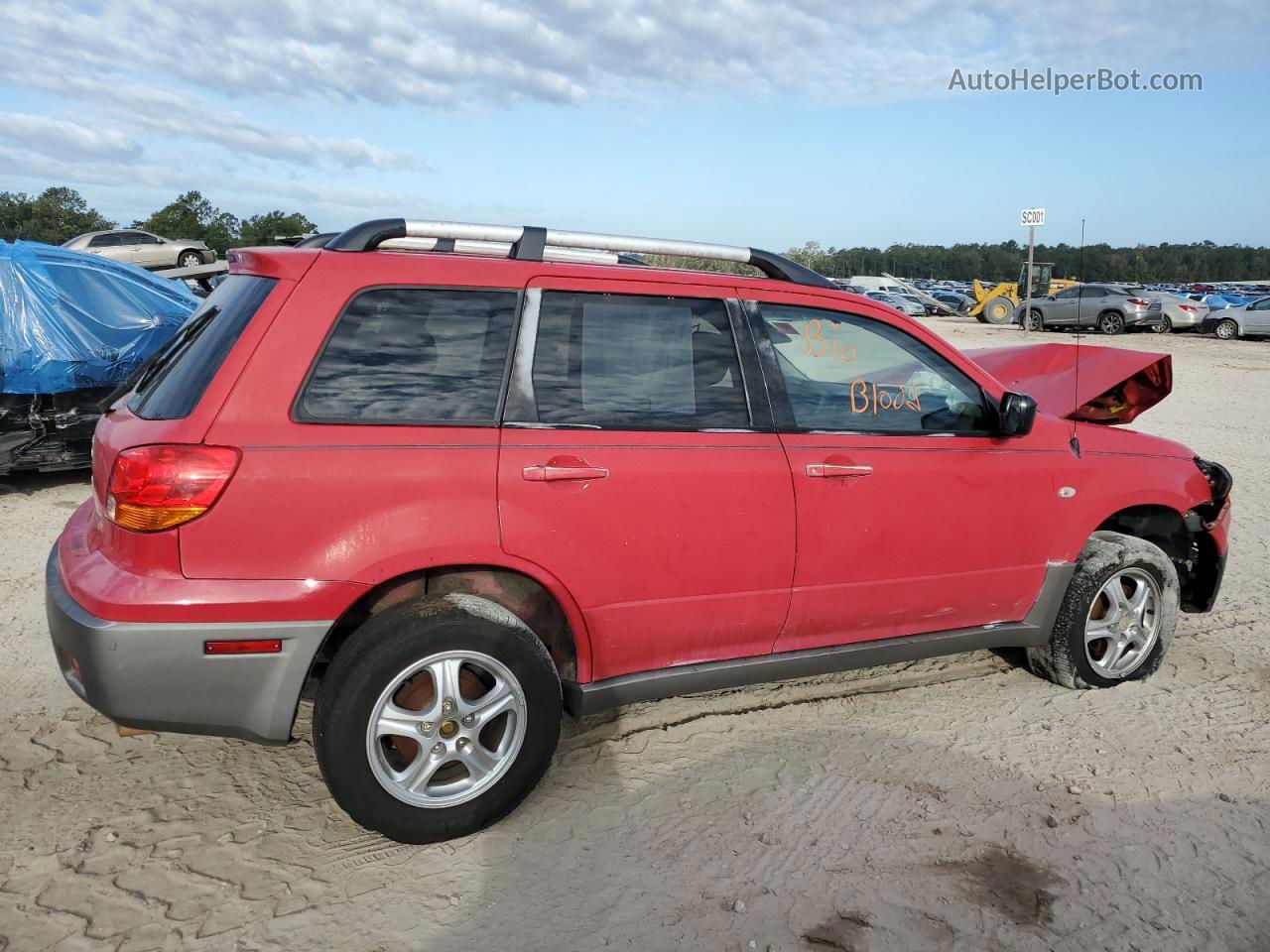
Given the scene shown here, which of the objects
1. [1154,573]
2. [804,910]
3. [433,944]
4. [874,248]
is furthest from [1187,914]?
[874,248]

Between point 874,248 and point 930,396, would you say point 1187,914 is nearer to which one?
point 930,396

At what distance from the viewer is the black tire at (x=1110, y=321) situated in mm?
28508

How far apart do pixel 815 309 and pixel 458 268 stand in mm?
1364

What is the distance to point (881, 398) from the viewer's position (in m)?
3.73

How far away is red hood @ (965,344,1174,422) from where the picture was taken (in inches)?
178

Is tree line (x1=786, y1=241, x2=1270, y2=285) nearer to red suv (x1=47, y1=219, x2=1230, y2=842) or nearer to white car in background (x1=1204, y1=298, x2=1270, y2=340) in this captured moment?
white car in background (x1=1204, y1=298, x2=1270, y2=340)

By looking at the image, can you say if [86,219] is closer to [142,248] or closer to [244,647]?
[142,248]

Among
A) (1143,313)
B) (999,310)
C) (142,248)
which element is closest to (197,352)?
(142,248)

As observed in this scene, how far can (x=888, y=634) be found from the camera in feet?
12.5

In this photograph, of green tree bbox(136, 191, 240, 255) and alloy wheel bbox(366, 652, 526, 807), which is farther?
green tree bbox(136, 191, 240, 255)

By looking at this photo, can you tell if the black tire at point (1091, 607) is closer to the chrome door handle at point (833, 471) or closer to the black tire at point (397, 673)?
the chrome door handle at point (833, 471)

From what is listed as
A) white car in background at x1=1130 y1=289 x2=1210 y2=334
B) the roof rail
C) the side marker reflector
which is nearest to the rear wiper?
the roof rail

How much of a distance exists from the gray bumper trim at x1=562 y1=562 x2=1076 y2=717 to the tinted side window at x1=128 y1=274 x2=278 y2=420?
1.51 metres

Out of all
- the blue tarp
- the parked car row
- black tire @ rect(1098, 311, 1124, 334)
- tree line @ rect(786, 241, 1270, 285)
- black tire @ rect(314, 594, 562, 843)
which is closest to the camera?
black tire @ rect(314, 594, 562, 843)
